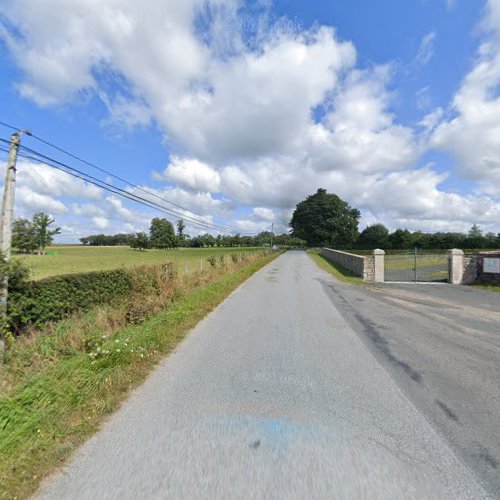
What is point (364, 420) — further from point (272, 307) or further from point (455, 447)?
point (272, 307)

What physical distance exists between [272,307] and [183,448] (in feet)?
21.4

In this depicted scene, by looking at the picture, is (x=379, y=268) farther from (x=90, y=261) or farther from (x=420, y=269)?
(x=90, y=261)

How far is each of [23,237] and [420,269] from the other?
20763 mm

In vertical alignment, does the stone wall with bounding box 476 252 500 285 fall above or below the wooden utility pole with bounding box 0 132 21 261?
below

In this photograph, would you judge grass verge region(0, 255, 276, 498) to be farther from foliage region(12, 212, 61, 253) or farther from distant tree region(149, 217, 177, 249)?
distant tree region(149, 217, 177, 249)

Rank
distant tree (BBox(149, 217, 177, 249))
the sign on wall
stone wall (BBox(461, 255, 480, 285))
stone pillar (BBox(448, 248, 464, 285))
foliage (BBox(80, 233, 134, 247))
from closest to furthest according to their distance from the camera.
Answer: the sign on wall → stone pillar (BBox(448, 248, 464, 285)) → stone wall (BBox(461, 255, 480, 285)) → distant tree (BBox(149, 217, 177, 249)) → foliage (BBox(80, 233, 134, 247))

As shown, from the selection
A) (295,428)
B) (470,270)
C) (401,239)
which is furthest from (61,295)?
(401,239)

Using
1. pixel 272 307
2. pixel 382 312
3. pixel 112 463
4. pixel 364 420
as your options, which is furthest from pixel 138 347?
pixel 382 312

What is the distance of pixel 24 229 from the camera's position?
21.9 feet

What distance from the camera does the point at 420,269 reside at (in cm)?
1941

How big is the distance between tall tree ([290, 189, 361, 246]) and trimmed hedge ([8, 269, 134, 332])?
67.6 metres

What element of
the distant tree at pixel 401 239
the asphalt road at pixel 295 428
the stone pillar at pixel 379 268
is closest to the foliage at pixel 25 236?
the asphalt road at pixel 295 428

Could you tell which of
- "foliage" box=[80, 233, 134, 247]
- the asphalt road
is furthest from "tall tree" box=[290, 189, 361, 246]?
"foliage" box=[80, 233, 134, 247]

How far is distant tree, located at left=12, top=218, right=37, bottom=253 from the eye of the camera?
21.3 feet
